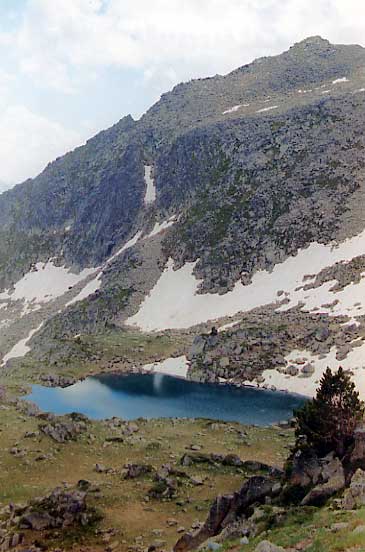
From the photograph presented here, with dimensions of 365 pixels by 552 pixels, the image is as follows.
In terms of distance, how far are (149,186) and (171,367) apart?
80.0 m

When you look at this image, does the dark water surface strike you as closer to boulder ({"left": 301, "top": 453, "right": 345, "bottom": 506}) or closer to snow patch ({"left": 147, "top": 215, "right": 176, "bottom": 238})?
boulder ({"left": 301, "top": 453, "right": 345, "bottom": 506})

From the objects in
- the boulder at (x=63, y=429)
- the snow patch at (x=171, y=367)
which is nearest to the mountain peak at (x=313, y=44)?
the snow patch at (x=171, y=367)

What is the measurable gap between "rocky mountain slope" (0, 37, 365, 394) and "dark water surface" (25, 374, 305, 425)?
4.64 meters

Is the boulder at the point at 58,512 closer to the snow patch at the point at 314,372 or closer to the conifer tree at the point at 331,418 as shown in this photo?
the conifer tree at the point at 331,418

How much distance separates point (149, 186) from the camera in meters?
151

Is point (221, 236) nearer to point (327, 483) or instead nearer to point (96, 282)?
point (96, 282)

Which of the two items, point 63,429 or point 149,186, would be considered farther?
point 149,186

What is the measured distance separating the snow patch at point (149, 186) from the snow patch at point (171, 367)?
70.3 meters

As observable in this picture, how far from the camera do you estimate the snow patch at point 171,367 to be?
8000 cm

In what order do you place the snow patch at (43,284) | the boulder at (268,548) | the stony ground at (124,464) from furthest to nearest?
the snow patch at (43,284), the stony ground at (124,464), the boulder at (268,548)

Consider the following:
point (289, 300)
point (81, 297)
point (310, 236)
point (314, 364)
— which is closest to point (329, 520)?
point (314, 364)

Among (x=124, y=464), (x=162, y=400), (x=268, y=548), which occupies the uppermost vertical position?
(x=268, y=548)

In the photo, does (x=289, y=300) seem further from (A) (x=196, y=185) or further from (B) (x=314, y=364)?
(A) (x=196, y=185)

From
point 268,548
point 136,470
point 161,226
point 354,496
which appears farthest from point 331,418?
point 161,226
